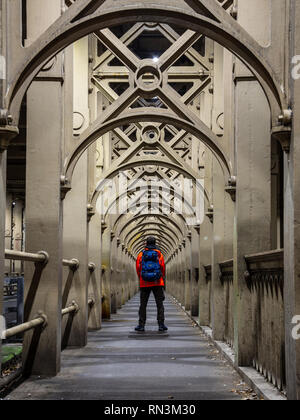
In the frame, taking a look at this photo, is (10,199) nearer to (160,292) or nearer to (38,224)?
(160,292)

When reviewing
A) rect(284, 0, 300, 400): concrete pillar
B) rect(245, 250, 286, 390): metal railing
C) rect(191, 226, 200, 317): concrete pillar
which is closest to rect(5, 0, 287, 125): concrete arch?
rect(284, 0, 300, 400): concrete pillar

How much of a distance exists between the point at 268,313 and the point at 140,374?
171cm

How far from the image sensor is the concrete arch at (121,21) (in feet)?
17.9

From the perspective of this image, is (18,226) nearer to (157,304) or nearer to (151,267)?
(151,267)

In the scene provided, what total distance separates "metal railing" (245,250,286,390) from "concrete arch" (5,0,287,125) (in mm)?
1674

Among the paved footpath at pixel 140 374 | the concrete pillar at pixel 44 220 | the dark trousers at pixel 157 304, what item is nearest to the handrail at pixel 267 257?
the paved footpath at pixel 140 374

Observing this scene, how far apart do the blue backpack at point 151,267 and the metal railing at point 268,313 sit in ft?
19.3

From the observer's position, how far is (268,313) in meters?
6.78

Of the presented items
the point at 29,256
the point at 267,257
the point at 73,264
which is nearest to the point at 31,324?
the point at 29,256

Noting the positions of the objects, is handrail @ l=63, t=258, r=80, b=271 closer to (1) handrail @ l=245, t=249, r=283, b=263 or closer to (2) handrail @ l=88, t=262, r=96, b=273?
(2) handrail @ l=88, t=262, r=96, b=273

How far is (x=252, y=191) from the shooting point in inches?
320

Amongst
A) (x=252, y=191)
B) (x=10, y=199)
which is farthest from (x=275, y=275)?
(x=10, y=199)

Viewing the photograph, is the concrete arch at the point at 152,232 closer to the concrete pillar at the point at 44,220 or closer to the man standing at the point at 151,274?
the man standing at the point at 151,274
